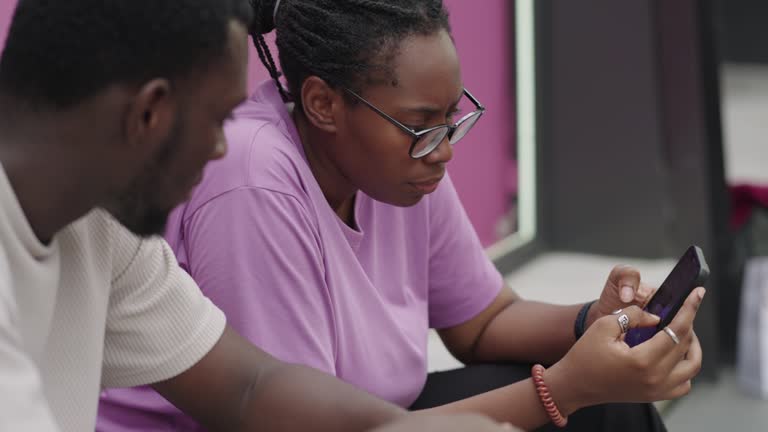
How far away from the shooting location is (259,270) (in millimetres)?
1693

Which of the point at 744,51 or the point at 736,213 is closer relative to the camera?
the point at 736,213

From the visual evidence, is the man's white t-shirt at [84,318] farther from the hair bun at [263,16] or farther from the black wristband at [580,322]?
the black wristband at [580,322]

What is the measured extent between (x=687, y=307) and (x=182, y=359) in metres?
0.79

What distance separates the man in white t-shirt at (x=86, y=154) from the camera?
1157mm

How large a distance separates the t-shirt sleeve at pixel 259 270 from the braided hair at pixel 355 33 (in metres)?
0.22

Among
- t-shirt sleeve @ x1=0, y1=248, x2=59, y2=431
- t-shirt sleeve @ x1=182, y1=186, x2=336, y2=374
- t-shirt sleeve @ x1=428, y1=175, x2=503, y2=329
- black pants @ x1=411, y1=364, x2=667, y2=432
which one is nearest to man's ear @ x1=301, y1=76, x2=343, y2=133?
t-shirt sleeve @ x1=182, y1=186, x2=336, y2=374

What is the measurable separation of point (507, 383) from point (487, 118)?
2.07 m

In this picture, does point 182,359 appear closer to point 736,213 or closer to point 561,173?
point 736,213

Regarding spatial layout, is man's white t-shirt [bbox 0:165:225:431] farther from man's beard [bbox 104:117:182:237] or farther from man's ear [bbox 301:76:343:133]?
man's ear [bbox 301:76:343:133]

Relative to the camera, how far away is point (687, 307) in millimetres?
1778

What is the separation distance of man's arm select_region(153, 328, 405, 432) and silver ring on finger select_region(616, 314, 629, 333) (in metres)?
0.45

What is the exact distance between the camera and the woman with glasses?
1.70m

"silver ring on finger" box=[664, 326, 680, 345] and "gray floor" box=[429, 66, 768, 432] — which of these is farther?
"gray floor" box=[429, 66, 768, 432]

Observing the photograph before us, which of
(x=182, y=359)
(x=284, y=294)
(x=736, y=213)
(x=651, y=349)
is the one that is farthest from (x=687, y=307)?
(x=736, y=213)
